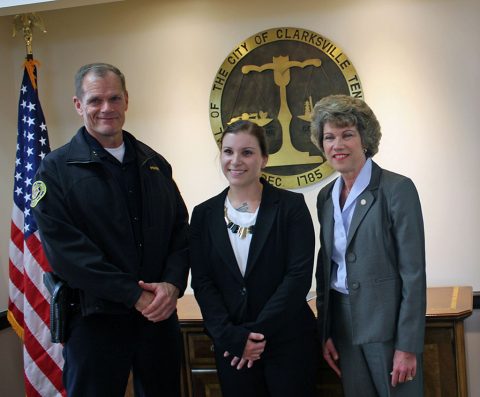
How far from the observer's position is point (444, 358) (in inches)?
94.4

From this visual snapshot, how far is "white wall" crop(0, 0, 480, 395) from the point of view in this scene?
3.04m

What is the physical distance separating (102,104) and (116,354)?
2.70 feet

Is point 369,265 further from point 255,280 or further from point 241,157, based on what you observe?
point 241,157

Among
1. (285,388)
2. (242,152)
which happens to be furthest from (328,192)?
(285,388)

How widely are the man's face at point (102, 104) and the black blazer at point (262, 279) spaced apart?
48cm

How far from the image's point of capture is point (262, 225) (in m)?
1.99

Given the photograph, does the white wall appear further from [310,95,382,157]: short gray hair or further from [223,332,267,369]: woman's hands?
[223,332,267,369]: woman's hands

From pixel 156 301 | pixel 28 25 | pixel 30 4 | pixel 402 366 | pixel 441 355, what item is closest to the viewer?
pixel 402 366

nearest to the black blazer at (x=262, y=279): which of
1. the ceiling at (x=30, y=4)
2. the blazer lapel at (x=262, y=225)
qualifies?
the blazer lapel at (x=262, y=225)

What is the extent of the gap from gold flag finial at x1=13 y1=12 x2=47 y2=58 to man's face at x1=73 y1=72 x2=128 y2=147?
1.49 meters

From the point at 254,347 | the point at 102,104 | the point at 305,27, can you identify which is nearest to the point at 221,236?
the point at 254,347

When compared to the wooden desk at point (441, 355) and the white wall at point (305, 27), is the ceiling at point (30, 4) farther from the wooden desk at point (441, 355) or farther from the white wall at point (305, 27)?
the wooden desk at point (441, 355)

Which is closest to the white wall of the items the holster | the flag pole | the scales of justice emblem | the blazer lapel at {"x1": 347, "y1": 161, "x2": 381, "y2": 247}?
the scales of justice emblem

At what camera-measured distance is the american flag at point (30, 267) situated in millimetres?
3066
